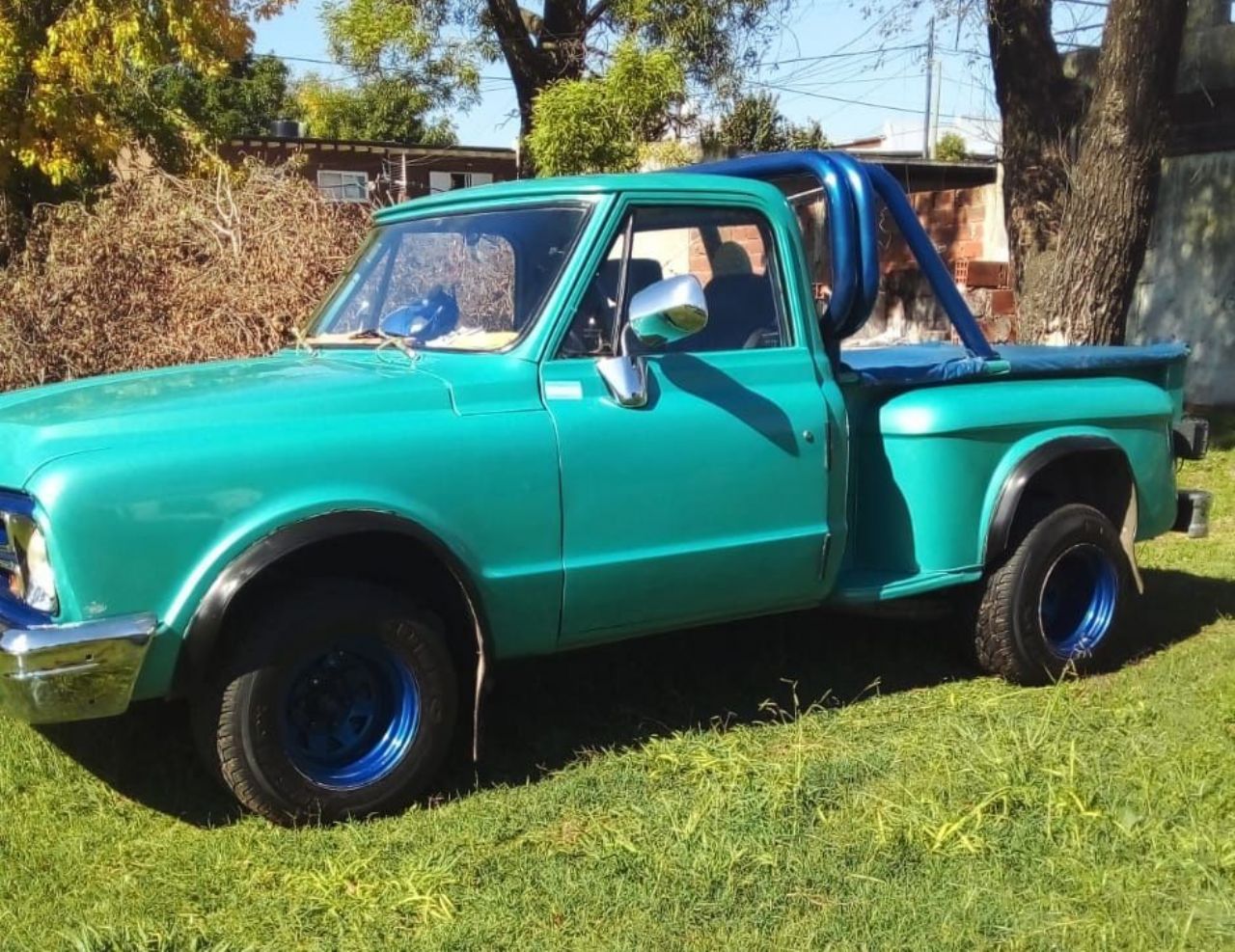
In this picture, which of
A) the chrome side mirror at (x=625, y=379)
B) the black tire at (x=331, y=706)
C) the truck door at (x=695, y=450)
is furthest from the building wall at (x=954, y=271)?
the black tire at (x=331, y=706)

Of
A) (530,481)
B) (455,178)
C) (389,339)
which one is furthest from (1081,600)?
(455,178)

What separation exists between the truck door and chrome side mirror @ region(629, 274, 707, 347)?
0.74 feet

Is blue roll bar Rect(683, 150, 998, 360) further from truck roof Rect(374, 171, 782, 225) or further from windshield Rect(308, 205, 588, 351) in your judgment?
windshield Rect(308, 205, 588, 351)

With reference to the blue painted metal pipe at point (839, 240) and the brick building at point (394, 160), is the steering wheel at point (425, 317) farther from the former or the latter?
the brick building at point (394, 160)

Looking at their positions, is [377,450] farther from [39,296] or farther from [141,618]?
[39,296]

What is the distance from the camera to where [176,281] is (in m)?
8.47

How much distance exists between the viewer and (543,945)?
3219 millimetres

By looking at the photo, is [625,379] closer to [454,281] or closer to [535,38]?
[454,281]

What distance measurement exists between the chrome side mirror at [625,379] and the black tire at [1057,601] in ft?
6.02

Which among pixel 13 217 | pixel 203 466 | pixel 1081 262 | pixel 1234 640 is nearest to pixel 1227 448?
pixel 1081 262

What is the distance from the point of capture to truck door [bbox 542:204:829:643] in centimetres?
417

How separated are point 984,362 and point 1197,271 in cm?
768

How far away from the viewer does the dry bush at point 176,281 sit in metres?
8.27

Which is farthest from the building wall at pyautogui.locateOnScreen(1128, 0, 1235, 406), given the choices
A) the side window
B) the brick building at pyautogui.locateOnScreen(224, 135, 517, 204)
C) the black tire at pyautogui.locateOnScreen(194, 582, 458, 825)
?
the brick building at pyautogui.locateOnScreen(224, 135, 517, 204)
